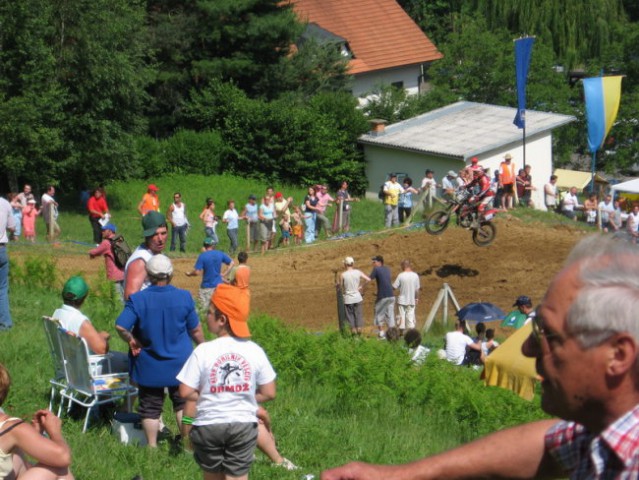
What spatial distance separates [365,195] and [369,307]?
751 inches

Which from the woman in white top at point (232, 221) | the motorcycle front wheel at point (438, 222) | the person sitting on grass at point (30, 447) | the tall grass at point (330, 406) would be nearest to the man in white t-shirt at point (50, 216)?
the woman in white top at point (232, 221)

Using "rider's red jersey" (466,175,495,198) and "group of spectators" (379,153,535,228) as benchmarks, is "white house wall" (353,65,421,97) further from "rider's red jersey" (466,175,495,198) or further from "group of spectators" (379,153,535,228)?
"rider's red jersey" (466,175,495,198)

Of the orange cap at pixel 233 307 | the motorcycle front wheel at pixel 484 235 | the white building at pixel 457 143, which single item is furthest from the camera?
the white building at pixel 457 143

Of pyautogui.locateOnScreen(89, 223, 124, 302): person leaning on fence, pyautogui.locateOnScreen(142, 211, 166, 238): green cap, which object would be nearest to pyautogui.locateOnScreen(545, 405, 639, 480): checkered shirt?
pyautogui.locateOnScreen(142, 211, 166, 238): green cap

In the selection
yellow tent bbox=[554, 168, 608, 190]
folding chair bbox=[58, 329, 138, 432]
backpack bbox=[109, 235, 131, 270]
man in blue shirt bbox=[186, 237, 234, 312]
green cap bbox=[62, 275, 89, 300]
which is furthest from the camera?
yellow tent bbox=[554, 168, 608, 190]

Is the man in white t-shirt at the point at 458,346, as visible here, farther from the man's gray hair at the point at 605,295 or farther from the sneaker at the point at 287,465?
the man's gray hair at the point at 605,295

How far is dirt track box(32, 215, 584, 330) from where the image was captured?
20.4 meters

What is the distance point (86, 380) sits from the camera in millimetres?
7988

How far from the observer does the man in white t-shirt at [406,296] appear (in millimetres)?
18156

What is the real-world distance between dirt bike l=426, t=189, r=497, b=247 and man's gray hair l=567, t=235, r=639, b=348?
19.1 m

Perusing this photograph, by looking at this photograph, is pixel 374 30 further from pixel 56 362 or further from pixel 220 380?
pixel 220 380

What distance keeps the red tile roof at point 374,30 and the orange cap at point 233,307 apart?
147 ft

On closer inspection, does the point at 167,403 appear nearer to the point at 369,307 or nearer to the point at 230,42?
the point at 369,307

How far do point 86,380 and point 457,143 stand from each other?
29417mm
